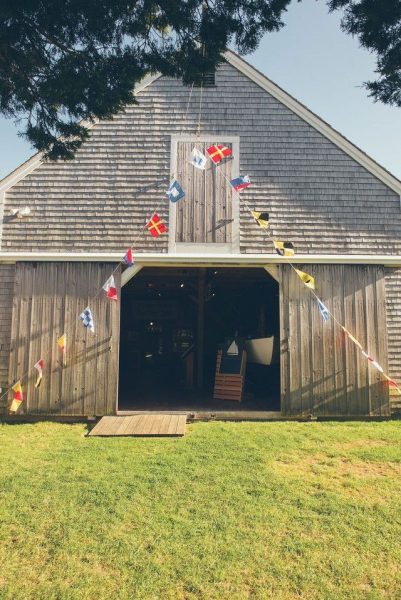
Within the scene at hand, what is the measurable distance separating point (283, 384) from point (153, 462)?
3751 millimetres

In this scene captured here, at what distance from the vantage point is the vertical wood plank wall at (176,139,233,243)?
352 inches

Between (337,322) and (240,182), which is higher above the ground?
(240,182)

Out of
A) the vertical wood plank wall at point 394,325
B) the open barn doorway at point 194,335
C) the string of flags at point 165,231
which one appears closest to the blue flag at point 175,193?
the string of flags at point 165,231

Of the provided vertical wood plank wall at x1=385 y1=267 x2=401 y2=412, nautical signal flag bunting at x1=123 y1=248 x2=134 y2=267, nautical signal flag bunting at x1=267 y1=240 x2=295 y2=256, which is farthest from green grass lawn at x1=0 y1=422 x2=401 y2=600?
nautical signal flag bunting at x1=267 y1=240 x2=295 y2=256

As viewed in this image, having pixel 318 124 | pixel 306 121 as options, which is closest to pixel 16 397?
pixel 306 121

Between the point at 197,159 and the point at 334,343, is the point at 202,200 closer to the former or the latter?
the point at 197,159

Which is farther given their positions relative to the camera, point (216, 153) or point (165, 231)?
point (165, 231)

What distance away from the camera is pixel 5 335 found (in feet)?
28.2

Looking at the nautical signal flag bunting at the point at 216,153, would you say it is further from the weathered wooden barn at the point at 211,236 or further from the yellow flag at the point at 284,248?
the yellow flag at the point at 284,248

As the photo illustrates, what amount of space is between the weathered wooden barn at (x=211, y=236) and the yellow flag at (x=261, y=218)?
31cm

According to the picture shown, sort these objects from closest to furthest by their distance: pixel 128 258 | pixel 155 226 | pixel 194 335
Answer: pixel 128 258, pixel 155 226, pixel 194 335

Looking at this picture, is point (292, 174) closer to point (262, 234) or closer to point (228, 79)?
point (262, 234)

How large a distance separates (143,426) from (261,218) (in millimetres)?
5083

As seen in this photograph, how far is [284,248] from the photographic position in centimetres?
855
